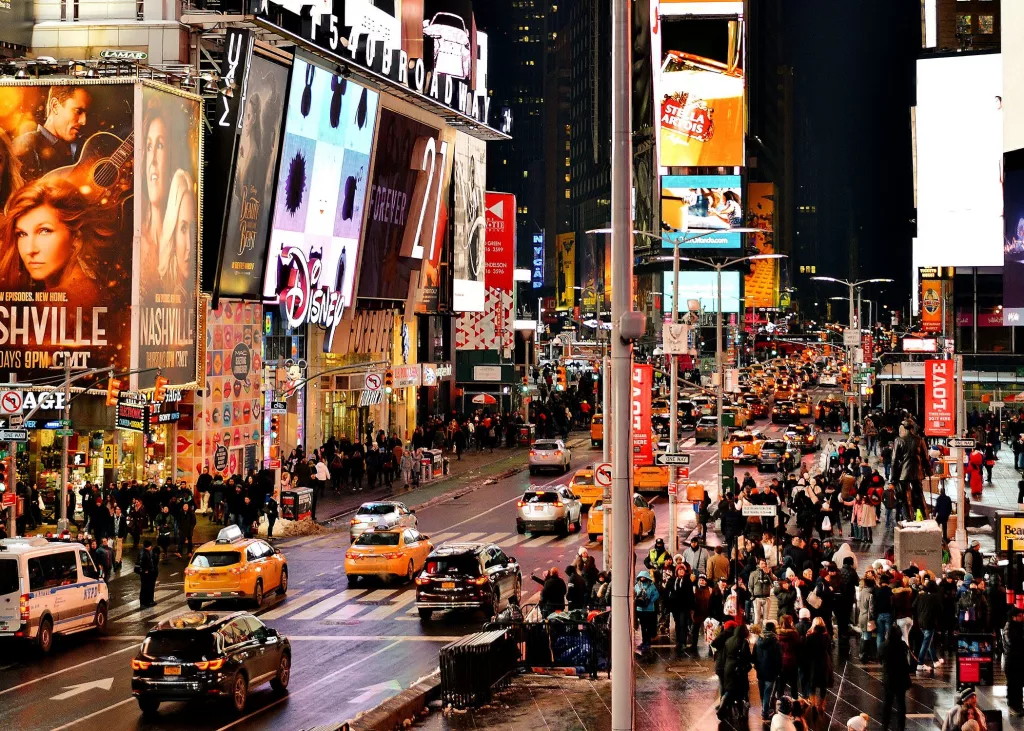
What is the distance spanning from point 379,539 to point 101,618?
23.6 feet

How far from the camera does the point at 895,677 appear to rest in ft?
65.0

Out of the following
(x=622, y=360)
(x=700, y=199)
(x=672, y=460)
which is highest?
(x=700, y=199)

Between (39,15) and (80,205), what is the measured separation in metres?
8.57

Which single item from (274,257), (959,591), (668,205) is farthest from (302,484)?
(668,205)

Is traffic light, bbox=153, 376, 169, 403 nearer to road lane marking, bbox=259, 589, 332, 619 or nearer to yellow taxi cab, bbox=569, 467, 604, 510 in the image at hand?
road lane marking, bbox=259, 589, 332, 619

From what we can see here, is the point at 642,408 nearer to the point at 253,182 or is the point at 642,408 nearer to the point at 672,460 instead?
the point at 672,460

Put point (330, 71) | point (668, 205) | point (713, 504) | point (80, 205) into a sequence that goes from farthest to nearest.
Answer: point (668, 205) → point (330, 71) → point (713, 504) → point (80, 205)

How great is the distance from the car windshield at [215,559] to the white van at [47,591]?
2202mm

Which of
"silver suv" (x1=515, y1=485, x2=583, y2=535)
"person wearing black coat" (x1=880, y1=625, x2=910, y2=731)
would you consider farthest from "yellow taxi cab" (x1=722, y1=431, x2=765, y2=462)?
"person wearing black coat" (x1=880, y1=625, x2=910, y2=731)

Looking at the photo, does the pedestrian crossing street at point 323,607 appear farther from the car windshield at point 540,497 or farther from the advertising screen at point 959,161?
the advertising screen at point 959,161

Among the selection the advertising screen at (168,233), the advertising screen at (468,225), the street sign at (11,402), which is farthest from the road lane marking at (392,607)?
the advertising screen at (468,225)

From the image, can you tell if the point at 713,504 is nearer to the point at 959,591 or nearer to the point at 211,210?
the point at 211,210

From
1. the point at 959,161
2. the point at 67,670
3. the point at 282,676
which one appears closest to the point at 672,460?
the point at 282,676

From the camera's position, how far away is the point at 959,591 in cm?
2558
